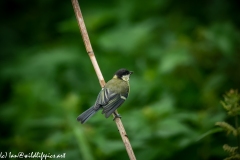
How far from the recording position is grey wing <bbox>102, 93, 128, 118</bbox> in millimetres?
3346

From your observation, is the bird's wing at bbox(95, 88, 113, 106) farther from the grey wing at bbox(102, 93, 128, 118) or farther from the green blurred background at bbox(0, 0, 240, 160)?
the green blurred background at bbox(0, 0, 240, 160)

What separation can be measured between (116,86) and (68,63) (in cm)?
234

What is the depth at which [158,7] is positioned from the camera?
724 centimetres

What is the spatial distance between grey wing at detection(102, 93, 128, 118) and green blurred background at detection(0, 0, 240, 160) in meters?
0.40

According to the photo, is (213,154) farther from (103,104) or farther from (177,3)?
(177,3)

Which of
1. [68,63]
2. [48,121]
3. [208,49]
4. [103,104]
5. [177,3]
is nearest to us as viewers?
[103,104]

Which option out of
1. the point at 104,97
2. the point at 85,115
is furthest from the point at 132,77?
the point at 85,115

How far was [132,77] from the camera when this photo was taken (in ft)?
18.2

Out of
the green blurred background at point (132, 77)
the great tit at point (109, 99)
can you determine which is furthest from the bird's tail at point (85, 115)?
the green blurred background at point (132, 77)

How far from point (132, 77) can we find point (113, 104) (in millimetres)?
2102

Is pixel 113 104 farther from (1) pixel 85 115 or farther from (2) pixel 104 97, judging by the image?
(1) pixel 85 115

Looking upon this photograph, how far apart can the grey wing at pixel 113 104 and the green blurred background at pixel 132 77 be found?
→ 0.40 m

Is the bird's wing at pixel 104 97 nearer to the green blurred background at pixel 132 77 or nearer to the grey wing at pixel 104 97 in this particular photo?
the grey wing at pixel 104 97

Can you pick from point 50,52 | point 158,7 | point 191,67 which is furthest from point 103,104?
point 158,7
